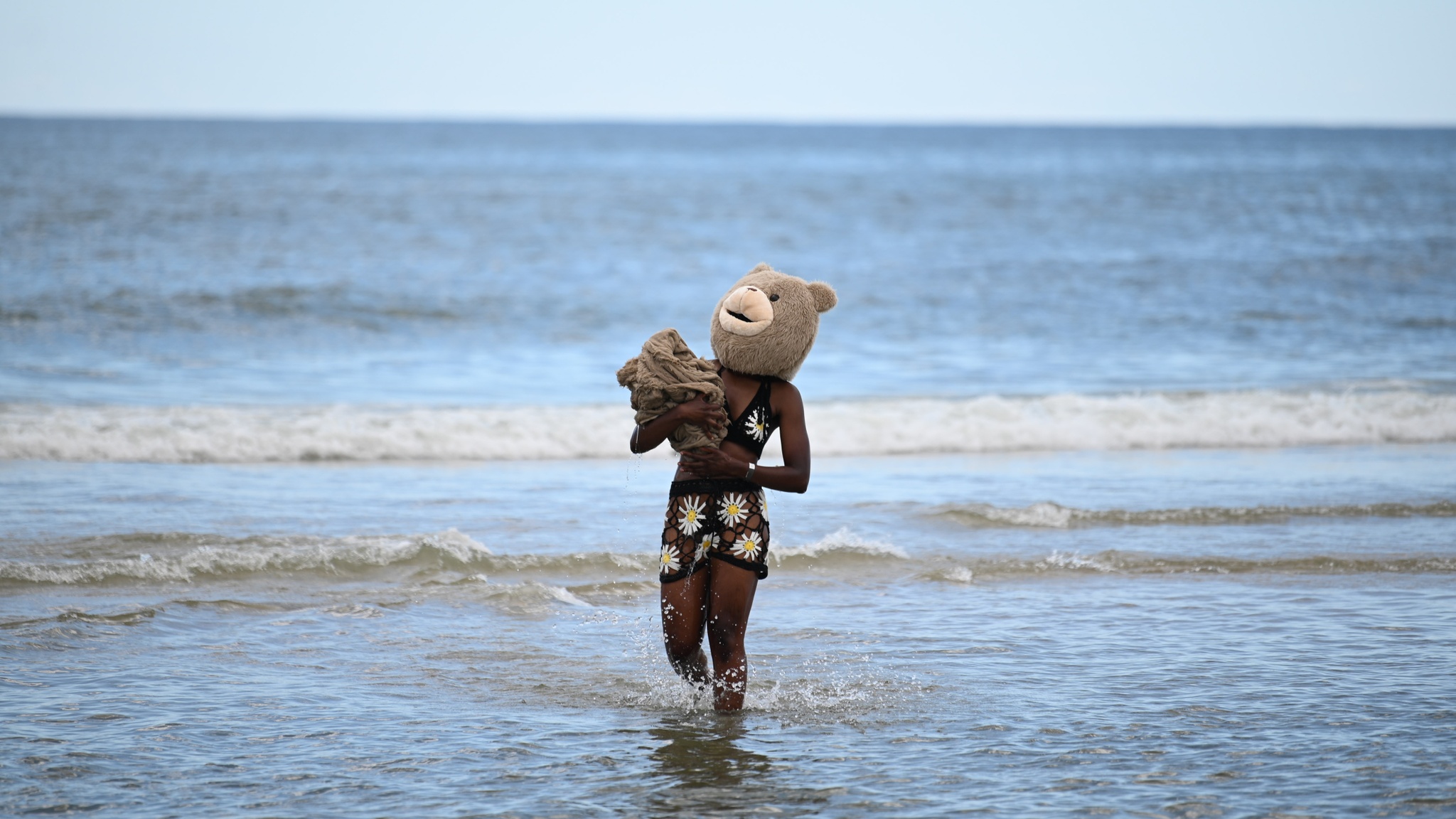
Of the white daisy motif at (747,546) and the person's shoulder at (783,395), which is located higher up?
the person's shoulder at (783,395)

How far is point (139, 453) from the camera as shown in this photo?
10.2m

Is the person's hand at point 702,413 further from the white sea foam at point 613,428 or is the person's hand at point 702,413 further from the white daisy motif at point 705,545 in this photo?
the white sea foam at point 613,428

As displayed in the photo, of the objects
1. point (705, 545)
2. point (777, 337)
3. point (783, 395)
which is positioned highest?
point (777, 337)

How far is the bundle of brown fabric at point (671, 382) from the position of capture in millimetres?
4262

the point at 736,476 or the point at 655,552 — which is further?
the point at 655,552

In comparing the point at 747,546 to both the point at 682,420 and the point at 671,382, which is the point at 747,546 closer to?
the point at 682,420

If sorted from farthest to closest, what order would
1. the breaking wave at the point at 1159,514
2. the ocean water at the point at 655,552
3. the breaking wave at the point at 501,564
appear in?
the breaking wave at the point at 1159,514 < the breaking wave at the point at 501,564 < the ocean water at the point at 655,552

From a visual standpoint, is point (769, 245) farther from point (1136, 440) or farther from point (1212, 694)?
point (1212, 694)

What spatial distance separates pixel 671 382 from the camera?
4266 millimetres

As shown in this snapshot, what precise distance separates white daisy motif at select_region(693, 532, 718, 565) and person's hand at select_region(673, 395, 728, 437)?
0.95ft

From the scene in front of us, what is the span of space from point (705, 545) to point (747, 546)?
153 millimetres

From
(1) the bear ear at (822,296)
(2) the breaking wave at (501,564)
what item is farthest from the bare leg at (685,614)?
(2) the breaking wave at (501,564)

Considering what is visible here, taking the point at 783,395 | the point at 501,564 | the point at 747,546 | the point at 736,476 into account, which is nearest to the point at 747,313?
the point at 783,395

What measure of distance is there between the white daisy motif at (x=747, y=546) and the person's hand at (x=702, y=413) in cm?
26
